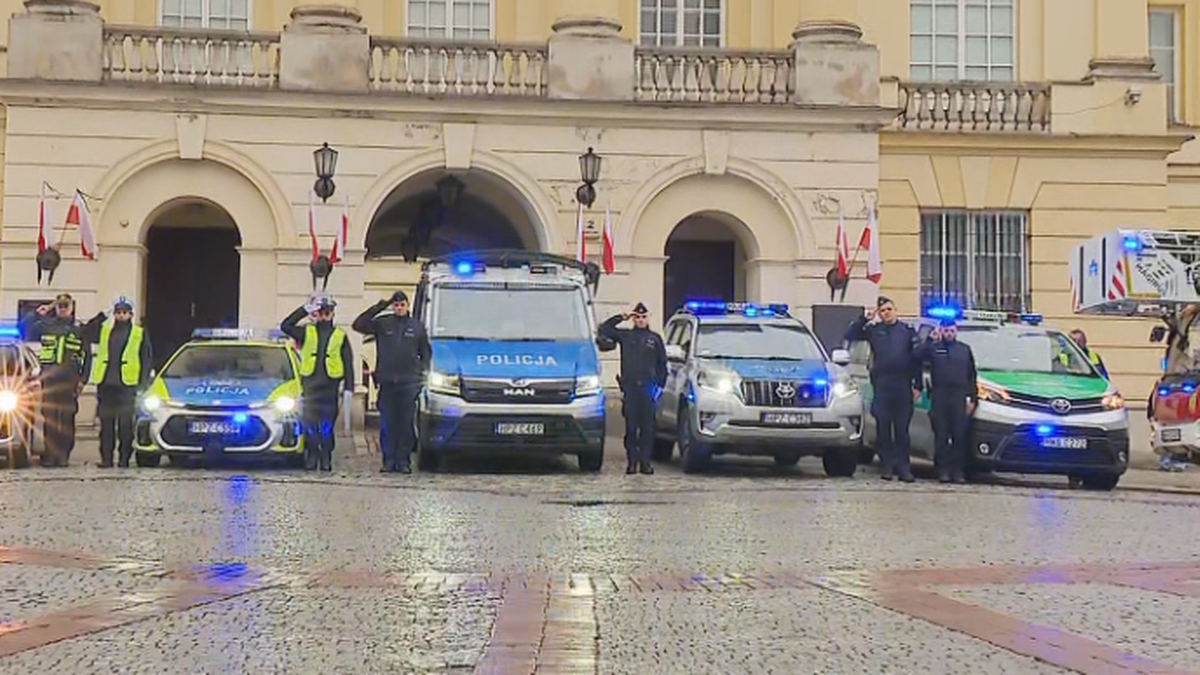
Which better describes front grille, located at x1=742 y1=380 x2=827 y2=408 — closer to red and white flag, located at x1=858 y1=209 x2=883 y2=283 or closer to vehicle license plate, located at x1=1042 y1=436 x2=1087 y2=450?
vehicle license plate, located at x1=1042 y1=436 x2=1087 y2=450

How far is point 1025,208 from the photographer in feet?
87.7

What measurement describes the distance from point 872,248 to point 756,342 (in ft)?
21.2

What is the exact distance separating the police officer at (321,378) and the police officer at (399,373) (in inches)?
25.2

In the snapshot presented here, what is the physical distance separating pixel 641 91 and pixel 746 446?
8874 millimetres

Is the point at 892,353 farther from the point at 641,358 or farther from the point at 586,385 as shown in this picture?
the point at 586,385

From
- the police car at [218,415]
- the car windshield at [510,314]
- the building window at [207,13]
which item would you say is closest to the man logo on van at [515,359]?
the car windshield at [510,314]

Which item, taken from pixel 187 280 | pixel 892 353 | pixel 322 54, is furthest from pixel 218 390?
pixel 187 280

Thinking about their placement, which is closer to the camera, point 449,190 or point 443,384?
point 443,384

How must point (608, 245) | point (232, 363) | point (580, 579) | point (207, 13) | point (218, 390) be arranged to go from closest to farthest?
point (580, 579) → point (218, 390) → point (232, 363) → point (608, 245) → point (207, 13)

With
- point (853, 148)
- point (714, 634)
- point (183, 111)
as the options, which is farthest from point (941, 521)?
point (183, 111)

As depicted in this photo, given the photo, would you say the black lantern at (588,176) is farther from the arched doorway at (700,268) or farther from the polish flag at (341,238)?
the polish flag at (341,238)

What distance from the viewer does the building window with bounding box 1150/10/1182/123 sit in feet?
97.4

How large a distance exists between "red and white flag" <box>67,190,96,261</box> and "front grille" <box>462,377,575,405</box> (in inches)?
350

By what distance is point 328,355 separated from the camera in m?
17.2
